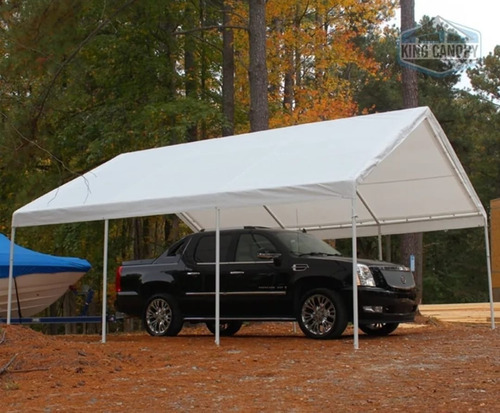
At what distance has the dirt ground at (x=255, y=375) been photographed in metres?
7.66

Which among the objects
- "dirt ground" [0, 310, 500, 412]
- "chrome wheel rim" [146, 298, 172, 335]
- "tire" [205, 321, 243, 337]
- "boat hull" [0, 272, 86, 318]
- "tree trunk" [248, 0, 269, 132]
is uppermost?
"tree trunk" [248, 0, 269, 132]

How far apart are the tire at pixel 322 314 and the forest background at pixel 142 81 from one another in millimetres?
3554

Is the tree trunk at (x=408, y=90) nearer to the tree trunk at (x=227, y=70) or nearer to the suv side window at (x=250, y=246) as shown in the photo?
the suv side window at (x=250, y=246)

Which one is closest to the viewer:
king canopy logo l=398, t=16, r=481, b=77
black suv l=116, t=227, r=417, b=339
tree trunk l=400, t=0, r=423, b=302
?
black suv l=116, t=227, r=417, b=339

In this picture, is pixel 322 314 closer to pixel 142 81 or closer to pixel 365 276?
pixel 365 276

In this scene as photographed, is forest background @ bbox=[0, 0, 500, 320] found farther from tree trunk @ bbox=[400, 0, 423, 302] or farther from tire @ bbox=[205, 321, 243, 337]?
tree trunk @ bbox=[400, 0, 423, 302]

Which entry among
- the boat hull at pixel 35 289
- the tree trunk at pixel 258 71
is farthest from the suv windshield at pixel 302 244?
the tree trunk at pixel 258 71

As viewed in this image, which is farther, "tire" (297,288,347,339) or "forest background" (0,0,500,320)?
"forest background" (0,0,500,320)

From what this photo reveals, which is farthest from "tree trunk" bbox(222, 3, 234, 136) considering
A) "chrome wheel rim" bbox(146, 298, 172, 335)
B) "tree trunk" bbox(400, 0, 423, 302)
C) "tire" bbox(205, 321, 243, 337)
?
"chrome wheel rim" bbox(146, 298, 172, 335)

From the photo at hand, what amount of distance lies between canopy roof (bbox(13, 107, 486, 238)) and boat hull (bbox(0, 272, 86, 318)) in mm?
2129

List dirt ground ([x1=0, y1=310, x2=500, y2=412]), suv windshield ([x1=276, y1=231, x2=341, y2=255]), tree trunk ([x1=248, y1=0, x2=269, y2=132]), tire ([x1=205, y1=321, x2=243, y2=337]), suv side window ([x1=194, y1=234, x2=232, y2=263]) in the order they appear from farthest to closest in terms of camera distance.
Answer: tree trunk ([x1=248, y1=0, x2=269, y2=132])
tire ([x1=205, y1=321, x2=243, y2=337])
suv side window ([x1=194, y1=234, x2=232, y2=263])
suv windshield ([x1=276, y1=231, x2=341, y2=255])
dirt ground ([x1=0, y1=310, x2=500, y2=412])

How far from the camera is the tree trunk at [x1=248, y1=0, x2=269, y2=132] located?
22062 millimetres

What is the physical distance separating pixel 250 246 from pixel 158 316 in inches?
85.9

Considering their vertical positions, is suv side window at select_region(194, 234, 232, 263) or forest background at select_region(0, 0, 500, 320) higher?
forest background at select_region(0, 0, 500, 320)
